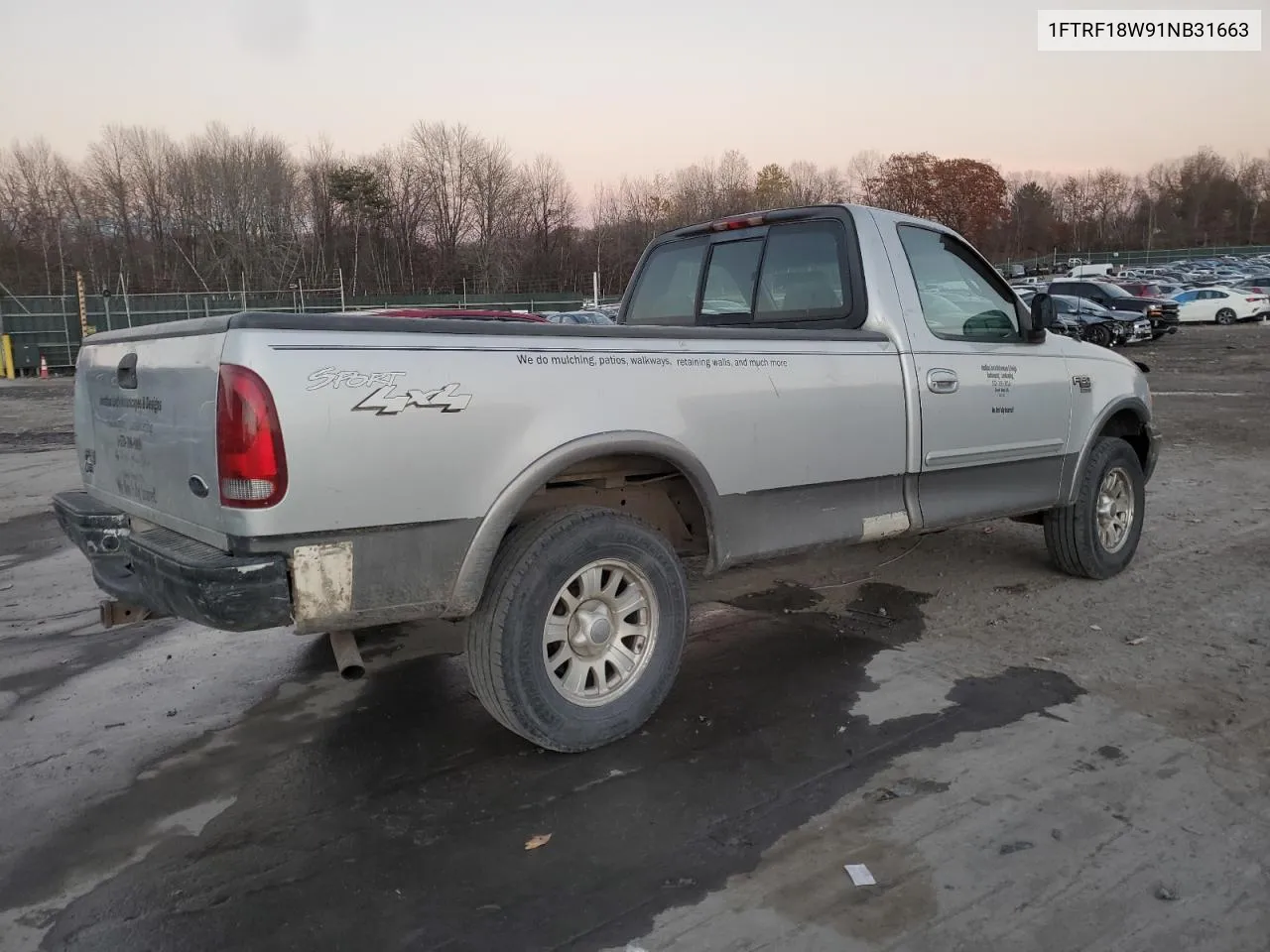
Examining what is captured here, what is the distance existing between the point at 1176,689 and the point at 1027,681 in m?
0.62

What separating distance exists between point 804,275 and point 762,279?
26 centimetres

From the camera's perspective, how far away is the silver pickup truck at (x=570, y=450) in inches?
116

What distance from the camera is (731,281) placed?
5.23 metres

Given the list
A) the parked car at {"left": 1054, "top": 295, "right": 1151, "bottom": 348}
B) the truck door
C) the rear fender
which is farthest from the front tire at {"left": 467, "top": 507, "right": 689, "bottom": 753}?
the parked car at {"left": 1054, "top": 295, "right": 1151, "bottom": 348}

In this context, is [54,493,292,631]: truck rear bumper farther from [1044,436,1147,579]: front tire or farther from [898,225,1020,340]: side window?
[1044,436,1147,579]: front tire

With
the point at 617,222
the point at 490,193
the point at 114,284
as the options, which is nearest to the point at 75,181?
the point at 114,284

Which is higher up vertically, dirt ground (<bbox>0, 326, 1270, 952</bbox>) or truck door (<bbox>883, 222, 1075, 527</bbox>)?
truck door (<bbox>883, 222, 1075, 527</bbox>)

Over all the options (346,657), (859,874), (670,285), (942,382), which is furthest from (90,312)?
(859,874)

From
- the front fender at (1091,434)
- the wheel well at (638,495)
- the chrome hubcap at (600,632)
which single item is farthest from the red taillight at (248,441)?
the front fender at (1091,434)

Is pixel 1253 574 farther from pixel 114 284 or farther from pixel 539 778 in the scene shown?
pixel 114 284

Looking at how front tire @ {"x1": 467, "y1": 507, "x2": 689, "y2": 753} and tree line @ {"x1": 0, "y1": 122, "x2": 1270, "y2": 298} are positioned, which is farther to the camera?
tree line @ {"x1": 0, "y1": 122, "x2": 1270, "y2": 298}

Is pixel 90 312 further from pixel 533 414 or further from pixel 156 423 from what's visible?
pixel 533 414

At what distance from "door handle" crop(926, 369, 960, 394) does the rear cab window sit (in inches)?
17.1

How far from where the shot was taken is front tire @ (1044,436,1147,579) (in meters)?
5.72
